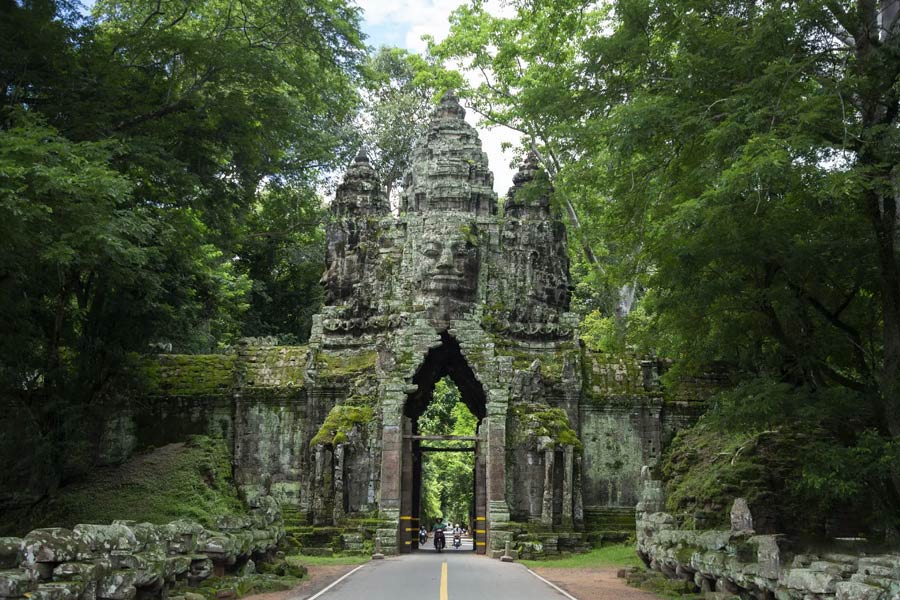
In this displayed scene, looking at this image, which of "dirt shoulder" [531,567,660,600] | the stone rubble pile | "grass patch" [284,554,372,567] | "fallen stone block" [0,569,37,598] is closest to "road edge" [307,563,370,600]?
"grass patch" [284,554,372,567]

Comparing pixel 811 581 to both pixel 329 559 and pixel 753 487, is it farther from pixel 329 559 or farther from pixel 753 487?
pixel 329 559

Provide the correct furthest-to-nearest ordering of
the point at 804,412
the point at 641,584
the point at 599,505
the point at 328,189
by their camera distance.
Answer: the point at 328,189, the point at 599,505, the point at 641,584, the point at 804,412

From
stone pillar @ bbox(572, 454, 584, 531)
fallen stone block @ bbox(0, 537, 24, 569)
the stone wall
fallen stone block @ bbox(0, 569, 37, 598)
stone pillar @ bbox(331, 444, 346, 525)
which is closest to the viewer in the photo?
fallen stone block @ bbox(0, 569, 37, 598)

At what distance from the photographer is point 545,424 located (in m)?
27.4

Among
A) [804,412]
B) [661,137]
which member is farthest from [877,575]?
[661,137]

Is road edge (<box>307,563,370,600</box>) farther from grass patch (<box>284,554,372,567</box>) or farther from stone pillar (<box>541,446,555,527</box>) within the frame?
stone pillar (<box>541,446,555,527</box>)

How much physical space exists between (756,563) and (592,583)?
17.1 ft

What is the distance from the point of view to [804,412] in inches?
583

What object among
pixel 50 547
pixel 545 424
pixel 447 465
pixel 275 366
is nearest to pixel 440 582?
pixel 50 547

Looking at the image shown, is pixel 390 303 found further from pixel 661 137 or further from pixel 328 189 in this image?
pixel 328 189

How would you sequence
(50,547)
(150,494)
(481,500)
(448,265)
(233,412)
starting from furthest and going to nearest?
(233,412), (448,265), (481,500), (150,494), (50,547)

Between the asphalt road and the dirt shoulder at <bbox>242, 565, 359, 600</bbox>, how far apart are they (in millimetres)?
324

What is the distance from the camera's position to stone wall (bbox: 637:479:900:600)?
1063 cm

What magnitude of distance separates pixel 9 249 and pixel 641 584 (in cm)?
1302
